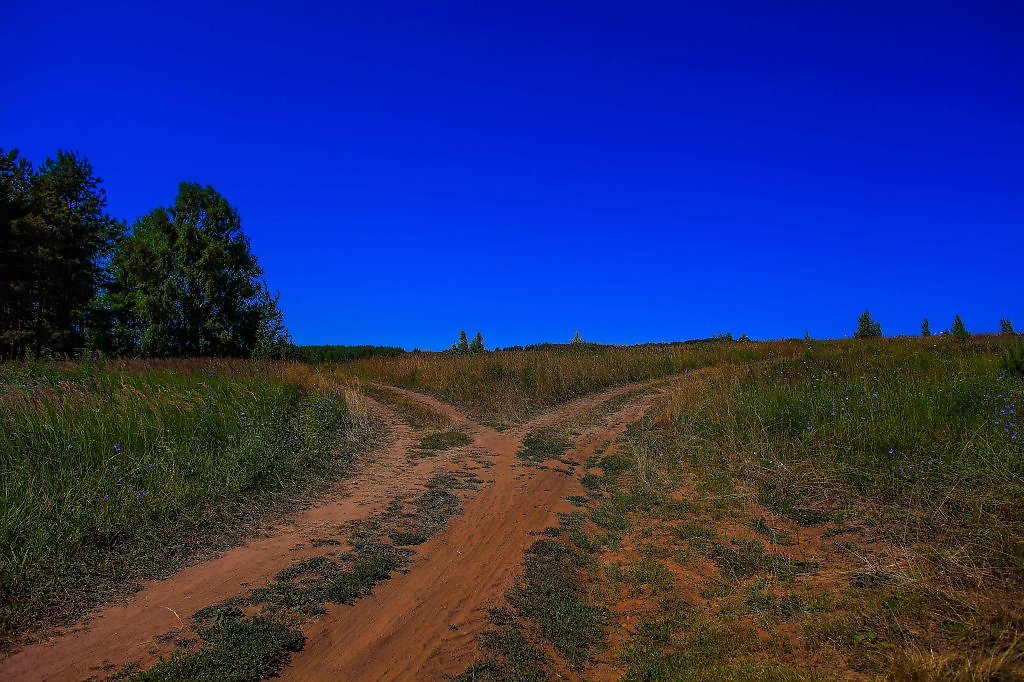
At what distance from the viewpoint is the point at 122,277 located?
22.7 metres

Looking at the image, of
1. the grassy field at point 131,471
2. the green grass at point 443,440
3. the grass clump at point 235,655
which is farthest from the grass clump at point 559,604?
the green grass at point 443,440

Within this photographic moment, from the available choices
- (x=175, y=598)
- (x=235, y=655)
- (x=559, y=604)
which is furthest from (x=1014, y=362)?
(x=175, y=598)

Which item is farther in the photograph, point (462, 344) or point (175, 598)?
point (462, 344)

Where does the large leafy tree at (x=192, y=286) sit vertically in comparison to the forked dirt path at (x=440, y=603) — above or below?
above

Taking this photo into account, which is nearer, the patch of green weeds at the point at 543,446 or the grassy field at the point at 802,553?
the grassy field at the point at 802,553

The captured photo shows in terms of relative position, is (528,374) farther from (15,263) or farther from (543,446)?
(15,263)

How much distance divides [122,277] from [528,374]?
17964mm

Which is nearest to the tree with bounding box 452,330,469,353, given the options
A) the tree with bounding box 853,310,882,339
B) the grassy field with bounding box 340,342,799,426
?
the grassy field with bounding box 340,342,799,426

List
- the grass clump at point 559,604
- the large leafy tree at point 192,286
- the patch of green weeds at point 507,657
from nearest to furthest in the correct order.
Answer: the patch of green weeds at point 507,657
the grass clump at point 559,604
the large leafy tree at point 192,286

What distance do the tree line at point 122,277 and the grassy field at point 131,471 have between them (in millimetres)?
11744

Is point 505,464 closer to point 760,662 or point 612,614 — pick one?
point 612,614

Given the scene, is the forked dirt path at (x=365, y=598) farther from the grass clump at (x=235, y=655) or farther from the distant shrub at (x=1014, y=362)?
the distant shrub at (x=1014, y=362)

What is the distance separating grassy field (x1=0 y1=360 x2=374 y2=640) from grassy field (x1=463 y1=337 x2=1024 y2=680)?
11.1 feet

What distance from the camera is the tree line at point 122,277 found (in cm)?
2197
